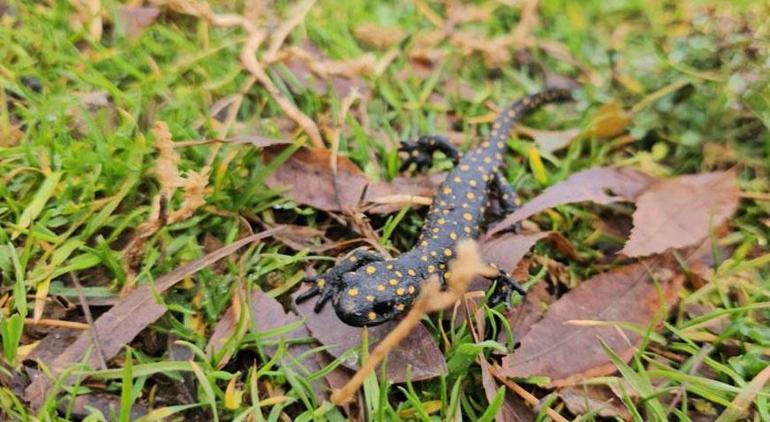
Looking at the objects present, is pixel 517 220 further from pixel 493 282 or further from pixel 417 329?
pixel 417 329

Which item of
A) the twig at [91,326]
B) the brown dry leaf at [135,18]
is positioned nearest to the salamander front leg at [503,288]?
the twig at [91,326]

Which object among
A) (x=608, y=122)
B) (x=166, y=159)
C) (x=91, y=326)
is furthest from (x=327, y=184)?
(x=608, y=122)

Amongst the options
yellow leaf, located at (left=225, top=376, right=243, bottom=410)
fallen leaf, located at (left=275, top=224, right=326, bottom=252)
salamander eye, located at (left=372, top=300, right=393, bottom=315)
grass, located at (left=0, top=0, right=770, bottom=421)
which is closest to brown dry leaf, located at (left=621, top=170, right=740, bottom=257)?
grass, located at (left=0, top=0, right=770, bottom=421)

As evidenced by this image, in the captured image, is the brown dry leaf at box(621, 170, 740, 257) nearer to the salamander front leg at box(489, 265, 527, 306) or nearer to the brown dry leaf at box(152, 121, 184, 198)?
the salamander front leg at box(489, 265, 527, 306)

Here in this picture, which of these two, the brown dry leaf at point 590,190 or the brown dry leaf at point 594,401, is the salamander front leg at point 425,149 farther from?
the brown dry leaf at point 594,401

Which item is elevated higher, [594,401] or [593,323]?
[593,323]

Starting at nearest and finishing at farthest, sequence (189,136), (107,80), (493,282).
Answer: (493,282), (189,136), (107,80)

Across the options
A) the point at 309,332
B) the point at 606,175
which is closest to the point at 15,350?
the point at 309,332

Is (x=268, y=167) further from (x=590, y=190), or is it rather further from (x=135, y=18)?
(x=590, y=190)
